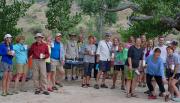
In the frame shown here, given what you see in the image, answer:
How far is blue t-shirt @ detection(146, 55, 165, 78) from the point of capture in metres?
13.9

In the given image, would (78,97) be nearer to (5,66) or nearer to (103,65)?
Result: (103,65)

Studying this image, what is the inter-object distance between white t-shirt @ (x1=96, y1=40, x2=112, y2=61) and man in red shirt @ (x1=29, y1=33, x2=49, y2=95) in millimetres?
2152

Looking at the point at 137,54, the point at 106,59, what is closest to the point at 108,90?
→ the point at 106,59

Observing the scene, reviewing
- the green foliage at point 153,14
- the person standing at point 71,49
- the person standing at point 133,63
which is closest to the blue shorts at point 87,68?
the person standing at point 71,49

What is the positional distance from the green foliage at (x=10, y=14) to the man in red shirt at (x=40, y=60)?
271 cm

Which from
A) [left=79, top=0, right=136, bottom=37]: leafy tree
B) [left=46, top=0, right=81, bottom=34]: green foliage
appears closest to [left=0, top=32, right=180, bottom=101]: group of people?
[left=46, top=0, right=81, bottom=34]: green foliage

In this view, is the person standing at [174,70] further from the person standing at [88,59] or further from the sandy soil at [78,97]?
the person standing at [88,59]

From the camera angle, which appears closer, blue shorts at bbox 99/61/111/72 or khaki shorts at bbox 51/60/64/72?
khaki shorts at bbox 51/60/64/72

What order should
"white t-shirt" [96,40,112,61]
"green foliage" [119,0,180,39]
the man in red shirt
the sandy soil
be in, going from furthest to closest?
1. "green foliage" [119,0,180,39]
2. "white t-shirt" [96,40,112,61]
3. the man in red shirt
4. the sandy soil

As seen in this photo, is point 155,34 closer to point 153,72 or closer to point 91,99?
point 153,72

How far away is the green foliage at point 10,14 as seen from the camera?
1662cm

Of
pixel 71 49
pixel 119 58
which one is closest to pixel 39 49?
pixel 71 49

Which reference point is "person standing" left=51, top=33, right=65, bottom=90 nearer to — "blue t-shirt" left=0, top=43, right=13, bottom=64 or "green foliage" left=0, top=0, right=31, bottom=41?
"blue t-shirt" left=0, top=43, right=13, bottom=64

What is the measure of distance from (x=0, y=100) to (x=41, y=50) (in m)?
2.00
